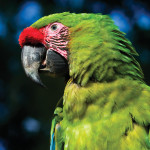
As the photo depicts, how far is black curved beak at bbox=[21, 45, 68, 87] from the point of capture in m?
1.49

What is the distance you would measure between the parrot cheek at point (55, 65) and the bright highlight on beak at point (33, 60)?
4 cm

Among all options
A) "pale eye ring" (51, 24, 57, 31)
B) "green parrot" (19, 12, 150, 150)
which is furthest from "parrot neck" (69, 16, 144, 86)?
"pale eye ring" (51, 24, 57, 31)

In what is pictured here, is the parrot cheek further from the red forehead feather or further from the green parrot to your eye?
the red forehead feather

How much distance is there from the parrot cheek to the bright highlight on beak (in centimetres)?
4

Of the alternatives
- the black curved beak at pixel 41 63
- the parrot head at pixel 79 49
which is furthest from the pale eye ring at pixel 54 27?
the black curved beak at pixel 41 63

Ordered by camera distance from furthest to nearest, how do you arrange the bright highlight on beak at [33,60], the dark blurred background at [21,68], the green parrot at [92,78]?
the dark blurred background at [21,68], the bright highlight on beak at [33,60], the green parrot at [92,78]

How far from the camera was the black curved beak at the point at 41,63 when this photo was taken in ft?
4.90

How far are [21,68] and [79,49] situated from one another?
3.29 m

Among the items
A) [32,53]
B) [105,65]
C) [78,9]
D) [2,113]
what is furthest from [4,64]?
[105,65]

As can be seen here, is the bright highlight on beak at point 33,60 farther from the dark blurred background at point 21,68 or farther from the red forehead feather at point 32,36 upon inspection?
the dark blurred background at point 21,68

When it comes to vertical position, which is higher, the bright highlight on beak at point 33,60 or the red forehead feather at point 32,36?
the red forehead feather at point 32,36

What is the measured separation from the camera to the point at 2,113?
4.99 metres

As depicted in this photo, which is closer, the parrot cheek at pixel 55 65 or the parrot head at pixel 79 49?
the parrot head at pixel 79 49

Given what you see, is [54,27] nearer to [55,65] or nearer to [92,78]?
[55,65]
